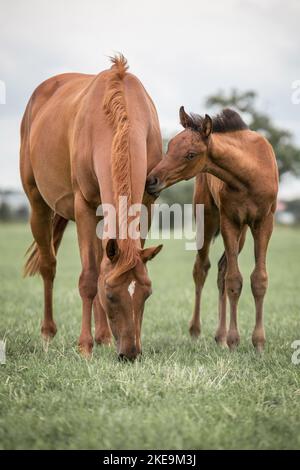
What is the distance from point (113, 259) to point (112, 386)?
0.87 m

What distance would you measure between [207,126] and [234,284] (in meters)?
1.51

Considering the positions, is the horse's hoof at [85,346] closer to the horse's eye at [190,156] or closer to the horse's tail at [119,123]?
the horse's tail at [119,123]

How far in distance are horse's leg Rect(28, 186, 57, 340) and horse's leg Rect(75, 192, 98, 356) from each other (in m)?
1.39

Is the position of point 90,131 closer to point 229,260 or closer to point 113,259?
point 113,259

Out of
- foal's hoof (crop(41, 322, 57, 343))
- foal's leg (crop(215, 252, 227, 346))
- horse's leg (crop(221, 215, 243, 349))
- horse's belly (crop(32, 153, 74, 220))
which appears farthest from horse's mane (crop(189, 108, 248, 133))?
foal's hoof (crop(41, 322, 57, 343))

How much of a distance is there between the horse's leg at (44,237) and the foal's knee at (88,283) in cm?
138

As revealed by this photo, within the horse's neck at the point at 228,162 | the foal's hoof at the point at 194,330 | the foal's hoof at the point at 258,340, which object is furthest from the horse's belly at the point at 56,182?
the foal's hoof at the point at 258,340

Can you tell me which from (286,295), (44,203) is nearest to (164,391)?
(44,203)

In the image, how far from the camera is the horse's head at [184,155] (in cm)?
524

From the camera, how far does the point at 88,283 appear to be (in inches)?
214

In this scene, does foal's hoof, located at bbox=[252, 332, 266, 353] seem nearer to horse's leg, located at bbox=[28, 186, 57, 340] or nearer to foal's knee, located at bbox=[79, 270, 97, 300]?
foal's knee, located at bbox=[79, 270, 97, 300]

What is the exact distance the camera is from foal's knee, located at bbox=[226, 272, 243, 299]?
237 inches

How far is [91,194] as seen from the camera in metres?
5.39
